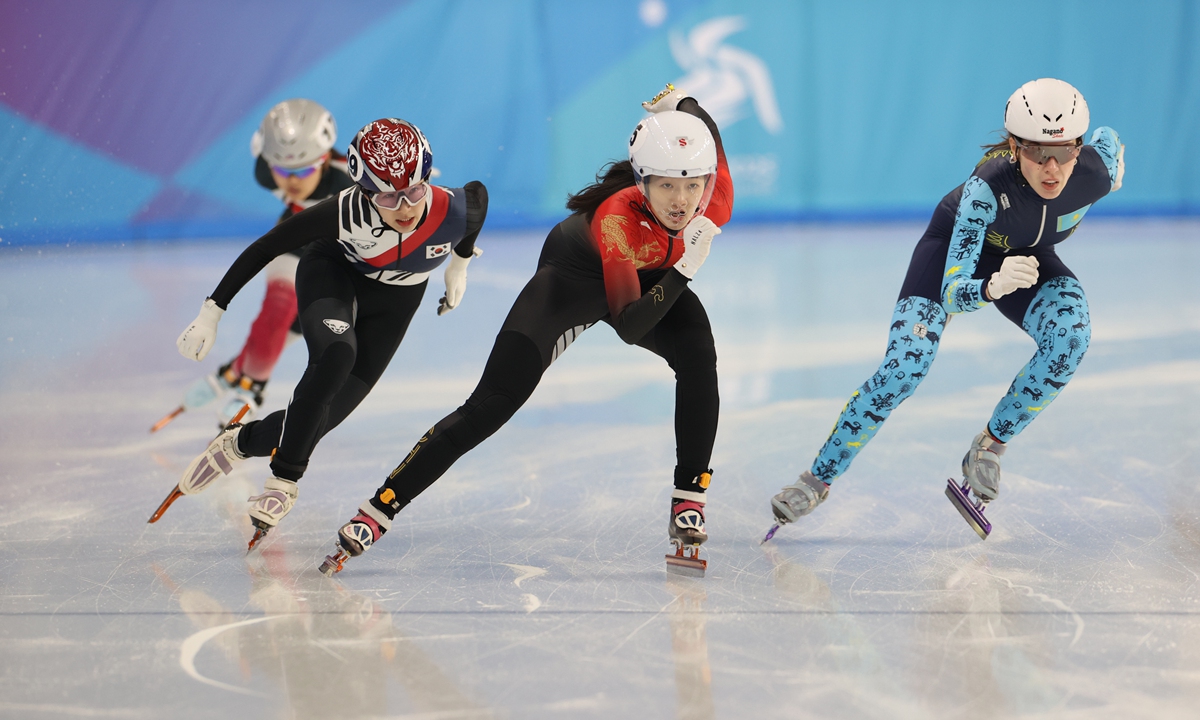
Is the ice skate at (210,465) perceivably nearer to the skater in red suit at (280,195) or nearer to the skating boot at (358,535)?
the skating boot at (358,535)

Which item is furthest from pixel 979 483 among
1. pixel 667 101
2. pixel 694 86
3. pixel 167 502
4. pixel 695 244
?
pixel 694 86

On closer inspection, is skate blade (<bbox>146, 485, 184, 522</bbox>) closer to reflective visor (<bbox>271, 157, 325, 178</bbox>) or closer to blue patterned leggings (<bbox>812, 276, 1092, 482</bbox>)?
reflective visor (<bbox>271, 157, 325, 178</bbox>)

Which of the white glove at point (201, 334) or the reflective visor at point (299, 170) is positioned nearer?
the white glove at point (201, 334)

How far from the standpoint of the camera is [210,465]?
3.68 m

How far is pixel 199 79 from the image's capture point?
9.96 metres

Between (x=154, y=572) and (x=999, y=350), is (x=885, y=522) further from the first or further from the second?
(x=999, y=350)

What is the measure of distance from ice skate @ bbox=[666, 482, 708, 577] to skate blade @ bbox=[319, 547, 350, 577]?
0.98 m

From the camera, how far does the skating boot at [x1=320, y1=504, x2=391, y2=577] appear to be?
3271 mm

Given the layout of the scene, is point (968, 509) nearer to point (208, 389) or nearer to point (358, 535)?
point (358, 535)

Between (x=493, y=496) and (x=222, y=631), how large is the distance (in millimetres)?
1326

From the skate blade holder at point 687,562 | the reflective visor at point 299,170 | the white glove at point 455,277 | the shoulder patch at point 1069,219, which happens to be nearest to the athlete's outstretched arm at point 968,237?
the shoulder patch at point 1069,219

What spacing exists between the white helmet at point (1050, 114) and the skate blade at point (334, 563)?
2.42 m

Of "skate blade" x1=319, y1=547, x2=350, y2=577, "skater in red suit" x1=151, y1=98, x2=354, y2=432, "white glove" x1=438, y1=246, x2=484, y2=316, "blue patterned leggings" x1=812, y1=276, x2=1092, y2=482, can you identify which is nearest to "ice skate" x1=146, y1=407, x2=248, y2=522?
"skate blade" x1=319, y1=547, x2=350, y2=577

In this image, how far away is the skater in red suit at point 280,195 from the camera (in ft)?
15.6
